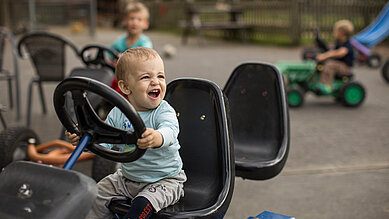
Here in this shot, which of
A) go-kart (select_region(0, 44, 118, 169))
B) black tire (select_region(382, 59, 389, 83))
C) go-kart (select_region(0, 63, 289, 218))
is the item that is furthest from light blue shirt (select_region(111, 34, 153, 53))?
black tire (select_region(382, 59, 389, 83))

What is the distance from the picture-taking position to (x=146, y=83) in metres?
2.02

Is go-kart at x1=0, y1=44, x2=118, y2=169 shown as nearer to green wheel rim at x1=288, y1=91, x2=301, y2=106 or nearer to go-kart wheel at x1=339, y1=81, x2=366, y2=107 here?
green wheel rim at x1=288, y1=91, x2=301, y2=106

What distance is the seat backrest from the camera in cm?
226

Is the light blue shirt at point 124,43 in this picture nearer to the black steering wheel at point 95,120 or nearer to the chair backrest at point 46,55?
the chair backrest at point 46,55

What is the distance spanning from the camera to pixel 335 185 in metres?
3.62

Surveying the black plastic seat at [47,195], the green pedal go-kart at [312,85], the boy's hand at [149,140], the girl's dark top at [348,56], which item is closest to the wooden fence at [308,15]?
the girl's dark top at [348,56]

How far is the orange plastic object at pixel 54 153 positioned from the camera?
3.26 metres

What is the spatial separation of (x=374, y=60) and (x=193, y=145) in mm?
7354

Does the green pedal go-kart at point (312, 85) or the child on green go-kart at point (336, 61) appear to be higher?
the child on green go-kart at point (336, 61)

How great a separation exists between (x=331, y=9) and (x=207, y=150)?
10235 millimetres

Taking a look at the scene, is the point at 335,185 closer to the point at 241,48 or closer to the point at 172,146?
the point at 172,146

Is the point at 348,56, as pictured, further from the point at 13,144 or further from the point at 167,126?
the point at 167,126

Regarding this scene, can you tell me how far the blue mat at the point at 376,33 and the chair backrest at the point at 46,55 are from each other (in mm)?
6538

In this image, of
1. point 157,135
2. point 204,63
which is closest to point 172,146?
point 157,135
